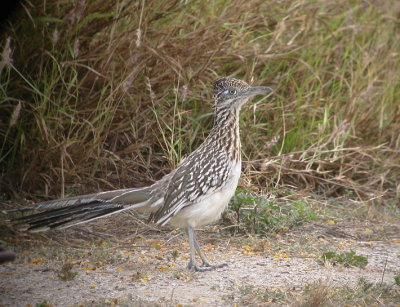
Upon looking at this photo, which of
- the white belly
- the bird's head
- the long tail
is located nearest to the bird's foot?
the white belly

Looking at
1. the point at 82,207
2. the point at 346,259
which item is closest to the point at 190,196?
the point at 82,207

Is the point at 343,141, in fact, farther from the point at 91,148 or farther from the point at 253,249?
the point at 91,148

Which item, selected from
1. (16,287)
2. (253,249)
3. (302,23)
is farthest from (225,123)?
(302,23)

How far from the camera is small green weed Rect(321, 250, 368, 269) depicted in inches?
175

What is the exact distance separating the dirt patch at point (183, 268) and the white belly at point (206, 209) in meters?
0.33

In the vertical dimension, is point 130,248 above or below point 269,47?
below

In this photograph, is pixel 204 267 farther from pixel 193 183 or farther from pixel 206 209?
pixel 193 183

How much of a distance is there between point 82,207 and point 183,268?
34.3 inches

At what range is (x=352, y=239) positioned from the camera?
5.31 meters

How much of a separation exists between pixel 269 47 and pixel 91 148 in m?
2.31

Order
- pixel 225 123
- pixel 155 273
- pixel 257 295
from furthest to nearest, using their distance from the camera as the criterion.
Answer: pixel 225 123 < pixel 155 273 < pixel 257 295

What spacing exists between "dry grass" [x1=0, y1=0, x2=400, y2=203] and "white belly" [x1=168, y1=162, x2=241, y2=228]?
1.13 metres

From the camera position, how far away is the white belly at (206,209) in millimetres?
4410

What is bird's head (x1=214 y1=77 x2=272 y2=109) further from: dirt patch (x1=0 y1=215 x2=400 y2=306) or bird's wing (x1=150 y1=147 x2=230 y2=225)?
dirt patch (x1=0 y1=215 x2=400 y2=306)
